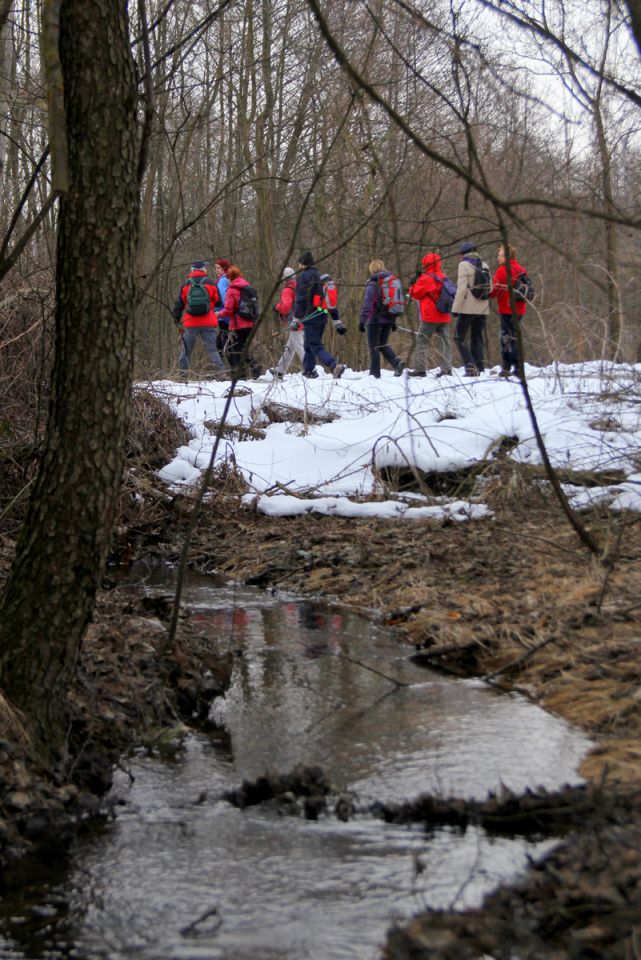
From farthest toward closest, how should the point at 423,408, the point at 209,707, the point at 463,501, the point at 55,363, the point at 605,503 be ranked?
the point at 423,408 → the point at 463,501 → the point at 605,503 → the point at 209,707 → the point at 55,363

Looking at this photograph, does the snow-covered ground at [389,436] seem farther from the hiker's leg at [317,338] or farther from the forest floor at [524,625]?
the hiker's leg at [317,338]

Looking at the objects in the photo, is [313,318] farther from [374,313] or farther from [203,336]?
[203,336]

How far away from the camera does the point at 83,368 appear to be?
4.09 metres

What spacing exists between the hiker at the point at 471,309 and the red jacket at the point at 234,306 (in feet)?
11.7

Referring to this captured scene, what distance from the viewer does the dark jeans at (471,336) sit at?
1586 cm

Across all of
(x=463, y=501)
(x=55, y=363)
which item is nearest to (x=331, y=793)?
(x=55, y=363)

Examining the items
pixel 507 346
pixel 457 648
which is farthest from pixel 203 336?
pixel 457 648

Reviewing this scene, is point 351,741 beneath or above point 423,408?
beneath

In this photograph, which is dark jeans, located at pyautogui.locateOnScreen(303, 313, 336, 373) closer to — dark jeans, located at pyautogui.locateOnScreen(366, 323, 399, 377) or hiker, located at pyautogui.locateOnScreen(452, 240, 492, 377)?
dark jeans, located at pyautogui.locateOnScreen(366, 323, 399, 377)

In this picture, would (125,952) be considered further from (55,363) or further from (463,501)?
(463,501)

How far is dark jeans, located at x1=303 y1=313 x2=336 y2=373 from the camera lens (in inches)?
653

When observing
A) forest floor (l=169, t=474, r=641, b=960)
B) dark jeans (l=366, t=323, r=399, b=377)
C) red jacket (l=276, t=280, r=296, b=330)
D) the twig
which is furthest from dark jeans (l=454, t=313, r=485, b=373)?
the twig

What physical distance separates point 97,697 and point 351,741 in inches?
53.9

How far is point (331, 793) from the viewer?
4531 mm
